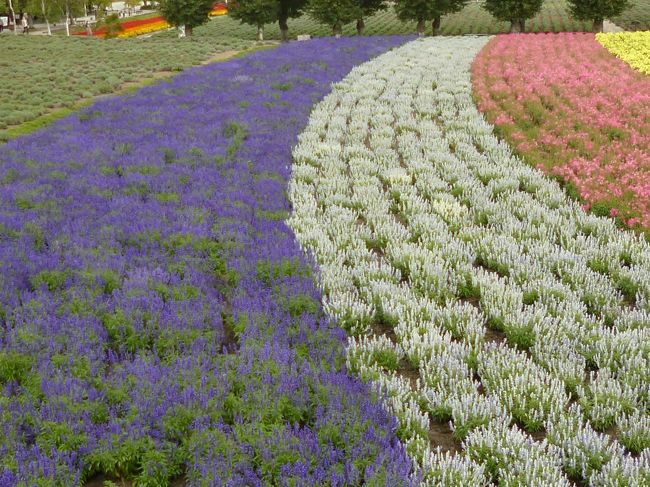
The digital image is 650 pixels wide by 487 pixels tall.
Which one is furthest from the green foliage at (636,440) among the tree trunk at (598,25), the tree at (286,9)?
the tree at (286,9)

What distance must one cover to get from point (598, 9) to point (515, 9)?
6.86 m

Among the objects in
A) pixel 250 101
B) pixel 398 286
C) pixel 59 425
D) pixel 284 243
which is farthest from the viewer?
pixel 250 101

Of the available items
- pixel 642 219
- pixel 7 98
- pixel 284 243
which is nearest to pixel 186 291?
pixel 284 243

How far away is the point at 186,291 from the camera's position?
7027 mm

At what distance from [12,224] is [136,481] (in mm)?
5748

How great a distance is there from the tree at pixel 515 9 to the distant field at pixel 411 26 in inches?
199

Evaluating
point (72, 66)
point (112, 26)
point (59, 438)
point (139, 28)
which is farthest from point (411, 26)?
point (59, 438)

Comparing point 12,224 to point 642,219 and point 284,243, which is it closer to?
point 284,243

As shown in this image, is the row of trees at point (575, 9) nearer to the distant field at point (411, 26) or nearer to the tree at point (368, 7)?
the distant field at point (411, 26)

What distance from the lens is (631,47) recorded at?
101 ft

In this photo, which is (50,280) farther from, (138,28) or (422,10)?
(138,28)

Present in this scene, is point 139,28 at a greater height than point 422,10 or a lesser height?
greater

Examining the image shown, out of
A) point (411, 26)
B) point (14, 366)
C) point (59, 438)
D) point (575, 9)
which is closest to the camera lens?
point (59, 438)

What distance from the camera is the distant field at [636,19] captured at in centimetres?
5535
